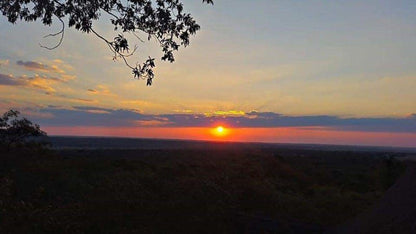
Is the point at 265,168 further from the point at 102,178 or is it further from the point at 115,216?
the point at 115,216

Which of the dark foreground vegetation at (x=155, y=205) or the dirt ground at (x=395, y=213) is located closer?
the dirt ground at (x=395, y=213)

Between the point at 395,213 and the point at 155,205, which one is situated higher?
the point at 395,213

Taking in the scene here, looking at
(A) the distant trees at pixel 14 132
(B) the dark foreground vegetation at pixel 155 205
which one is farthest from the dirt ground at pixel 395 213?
(A) the distant trees at pixel 14 132

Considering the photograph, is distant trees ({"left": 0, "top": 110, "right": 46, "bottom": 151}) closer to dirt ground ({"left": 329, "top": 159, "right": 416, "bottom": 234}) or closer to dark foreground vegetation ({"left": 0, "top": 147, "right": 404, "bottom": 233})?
dark foreground vegetation ({"left": 0, "top": 147, "right": 404, "bottom": 233})

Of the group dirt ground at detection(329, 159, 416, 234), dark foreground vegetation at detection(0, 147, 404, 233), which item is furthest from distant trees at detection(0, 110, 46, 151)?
dirt ground at detection(329, 159, 416, 234)

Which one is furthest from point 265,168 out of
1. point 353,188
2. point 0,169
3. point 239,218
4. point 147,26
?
point 147,26

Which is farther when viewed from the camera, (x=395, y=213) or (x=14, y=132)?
(x=14, y=132)

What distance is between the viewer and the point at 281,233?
1016 cm

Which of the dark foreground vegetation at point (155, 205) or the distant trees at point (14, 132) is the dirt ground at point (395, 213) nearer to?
the dark foreground vegetation at point (155, 205)

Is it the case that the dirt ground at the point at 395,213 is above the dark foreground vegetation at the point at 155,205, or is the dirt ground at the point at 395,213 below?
above

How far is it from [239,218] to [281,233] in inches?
72.7

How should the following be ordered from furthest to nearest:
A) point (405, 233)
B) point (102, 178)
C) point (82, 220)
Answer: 1. point (102, 178)
2. point (82, 220)
3. point (405, 233)

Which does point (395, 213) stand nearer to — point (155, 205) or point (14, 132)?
point (155, 205)

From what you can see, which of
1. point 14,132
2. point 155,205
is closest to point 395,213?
point 155,205
